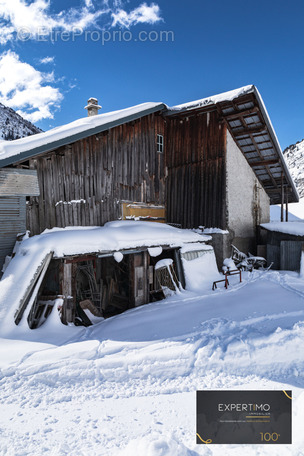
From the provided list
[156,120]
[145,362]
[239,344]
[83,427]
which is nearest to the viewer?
[83,427]

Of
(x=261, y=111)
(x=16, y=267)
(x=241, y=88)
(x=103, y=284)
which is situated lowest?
(x=103, y=284)

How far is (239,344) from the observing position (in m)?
5.86

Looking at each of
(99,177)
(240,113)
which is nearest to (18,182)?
(99,177)

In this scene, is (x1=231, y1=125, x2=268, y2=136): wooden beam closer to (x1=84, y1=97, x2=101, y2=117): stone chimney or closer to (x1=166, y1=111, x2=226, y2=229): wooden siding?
(x1=166, y1=111, x2=226, y2=229): wooden siding

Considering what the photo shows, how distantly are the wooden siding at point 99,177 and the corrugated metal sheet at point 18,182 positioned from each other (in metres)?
0.38

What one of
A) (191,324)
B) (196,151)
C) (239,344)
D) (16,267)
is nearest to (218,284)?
(191,324)

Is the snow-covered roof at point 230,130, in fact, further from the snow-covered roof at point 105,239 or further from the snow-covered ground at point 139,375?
the snow-covered ground at point 139,375

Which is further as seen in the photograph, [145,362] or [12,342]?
[12,342]

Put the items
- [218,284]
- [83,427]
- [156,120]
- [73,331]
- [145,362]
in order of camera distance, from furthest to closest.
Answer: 1. [156,120]
2. [218,284]
3. [73,331]
4. [145,362]
5. [83,427]

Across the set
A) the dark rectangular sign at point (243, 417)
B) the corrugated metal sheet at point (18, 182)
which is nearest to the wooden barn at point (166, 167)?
the corrugated metal sheet at point (18, 182)

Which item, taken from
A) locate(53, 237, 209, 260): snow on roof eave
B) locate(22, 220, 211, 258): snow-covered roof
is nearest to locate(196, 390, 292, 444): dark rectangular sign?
locate(53, 237, 209, 260): snow on roof eave

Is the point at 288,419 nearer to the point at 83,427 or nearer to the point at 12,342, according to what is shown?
the point at 83,427

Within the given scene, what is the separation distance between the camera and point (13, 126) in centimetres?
6047

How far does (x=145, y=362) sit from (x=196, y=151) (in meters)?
11.2
